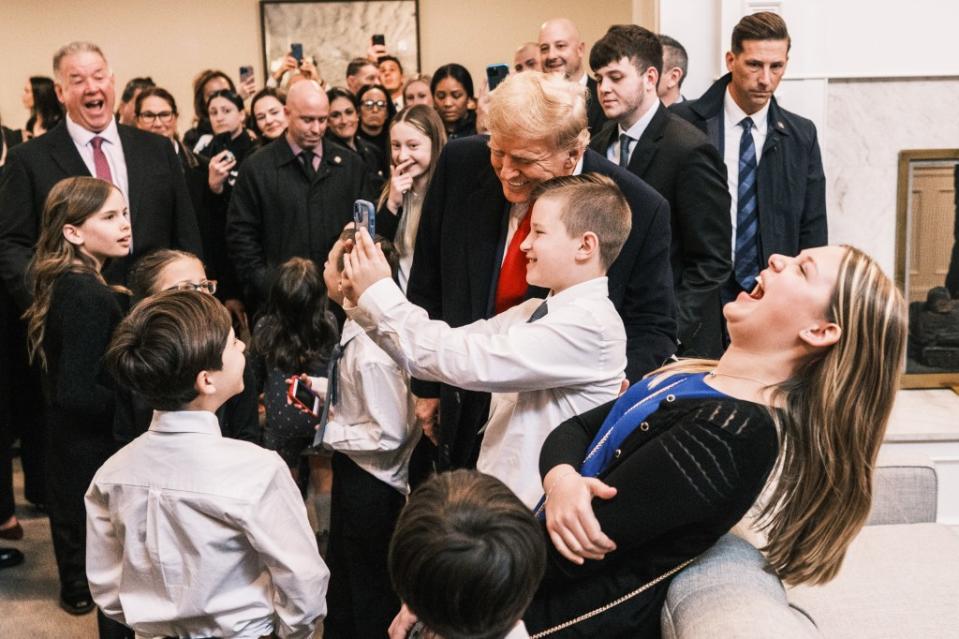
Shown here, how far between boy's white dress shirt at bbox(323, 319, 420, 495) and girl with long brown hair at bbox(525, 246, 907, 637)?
1.13 metres

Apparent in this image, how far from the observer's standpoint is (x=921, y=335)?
13.6ft

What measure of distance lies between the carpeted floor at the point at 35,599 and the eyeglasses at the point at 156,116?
186 cm

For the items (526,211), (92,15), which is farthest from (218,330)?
(92,15)

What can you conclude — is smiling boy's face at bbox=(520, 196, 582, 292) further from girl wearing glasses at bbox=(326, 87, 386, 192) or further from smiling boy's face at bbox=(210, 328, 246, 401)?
girl wearing glasses at bbox=(326, 87, 386, 192)

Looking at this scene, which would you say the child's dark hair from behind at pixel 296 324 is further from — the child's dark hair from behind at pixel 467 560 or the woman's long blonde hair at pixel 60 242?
the child's dark hair from behind at pixel 467 560

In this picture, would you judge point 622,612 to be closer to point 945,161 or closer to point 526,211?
point 526,211

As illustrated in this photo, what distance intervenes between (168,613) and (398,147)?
2119 mm

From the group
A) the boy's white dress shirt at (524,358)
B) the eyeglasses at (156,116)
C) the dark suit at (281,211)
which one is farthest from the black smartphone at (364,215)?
the eyeglasses at (156,116)

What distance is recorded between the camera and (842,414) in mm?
1592

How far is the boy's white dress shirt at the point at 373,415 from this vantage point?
277 centimetres

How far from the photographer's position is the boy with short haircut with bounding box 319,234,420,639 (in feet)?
9.08

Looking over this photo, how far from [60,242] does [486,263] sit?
1313mm

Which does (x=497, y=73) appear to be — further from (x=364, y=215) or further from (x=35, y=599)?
(x=35, y=599)

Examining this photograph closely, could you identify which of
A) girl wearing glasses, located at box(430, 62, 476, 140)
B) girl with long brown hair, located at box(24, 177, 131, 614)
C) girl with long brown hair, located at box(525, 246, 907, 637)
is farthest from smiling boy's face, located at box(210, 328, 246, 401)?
girl wearing glasses, located at box(430, 62, 476, 140)
